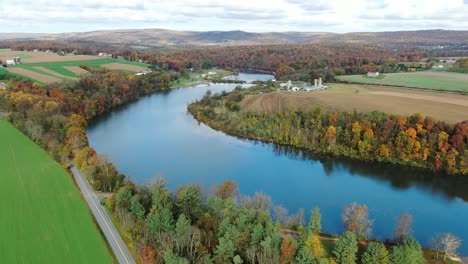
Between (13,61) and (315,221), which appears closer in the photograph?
(315,221)

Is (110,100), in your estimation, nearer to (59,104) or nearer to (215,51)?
(59,104)

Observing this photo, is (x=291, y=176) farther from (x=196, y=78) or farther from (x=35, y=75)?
(x=196, y=78)

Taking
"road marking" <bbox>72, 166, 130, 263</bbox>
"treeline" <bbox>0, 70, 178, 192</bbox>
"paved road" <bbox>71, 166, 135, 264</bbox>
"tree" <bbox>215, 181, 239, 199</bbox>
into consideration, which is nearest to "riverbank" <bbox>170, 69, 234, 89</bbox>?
"treeline" <bbox>0, 70, 178, 192</bbox>

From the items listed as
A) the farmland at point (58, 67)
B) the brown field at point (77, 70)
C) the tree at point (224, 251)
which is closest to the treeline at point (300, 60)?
the farmland at point (58, 67)

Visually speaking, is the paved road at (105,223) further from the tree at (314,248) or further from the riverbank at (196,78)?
the riverbank at (196,78)

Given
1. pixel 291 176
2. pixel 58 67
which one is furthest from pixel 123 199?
pixel 58 67

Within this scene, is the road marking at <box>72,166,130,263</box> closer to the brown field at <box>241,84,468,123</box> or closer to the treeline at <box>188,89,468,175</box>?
the treeline at <box>188,89,468,175</box>
